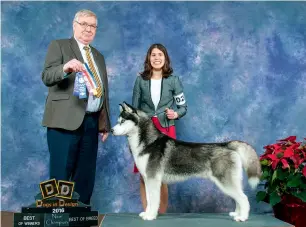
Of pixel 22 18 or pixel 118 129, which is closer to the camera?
pixel 118 129

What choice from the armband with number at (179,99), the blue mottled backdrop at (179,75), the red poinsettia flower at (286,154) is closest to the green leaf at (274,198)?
the red poinsettia flower at (286,154)

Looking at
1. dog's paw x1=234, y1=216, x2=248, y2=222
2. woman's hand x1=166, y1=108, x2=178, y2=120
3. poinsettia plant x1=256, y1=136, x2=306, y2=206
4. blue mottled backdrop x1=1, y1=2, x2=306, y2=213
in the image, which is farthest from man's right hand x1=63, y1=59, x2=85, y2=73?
poinsettia plant x1=256, y1=136, x2=306, y2=206

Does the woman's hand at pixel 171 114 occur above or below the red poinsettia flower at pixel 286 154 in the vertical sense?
above

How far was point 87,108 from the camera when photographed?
338 centimetres

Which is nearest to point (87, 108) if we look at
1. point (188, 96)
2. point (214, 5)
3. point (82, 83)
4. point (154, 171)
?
point (82, 83)

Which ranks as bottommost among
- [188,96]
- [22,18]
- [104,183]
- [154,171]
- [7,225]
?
[7,225]

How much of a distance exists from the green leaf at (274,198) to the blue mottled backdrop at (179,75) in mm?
938

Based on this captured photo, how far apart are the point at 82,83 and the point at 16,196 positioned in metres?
2.03

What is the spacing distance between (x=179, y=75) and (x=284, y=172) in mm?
1646

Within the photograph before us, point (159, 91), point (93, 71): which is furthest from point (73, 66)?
point (159, 91)

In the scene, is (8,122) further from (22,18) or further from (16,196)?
(22,18)

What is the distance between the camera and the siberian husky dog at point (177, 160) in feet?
10.5

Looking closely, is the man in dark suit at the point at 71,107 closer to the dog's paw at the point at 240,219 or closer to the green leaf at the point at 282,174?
the dog's paw at the point at 240,219

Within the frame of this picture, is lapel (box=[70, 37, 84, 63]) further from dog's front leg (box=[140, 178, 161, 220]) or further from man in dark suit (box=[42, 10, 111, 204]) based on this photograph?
dog's front leg (box=[140, 178, 161, 220])
